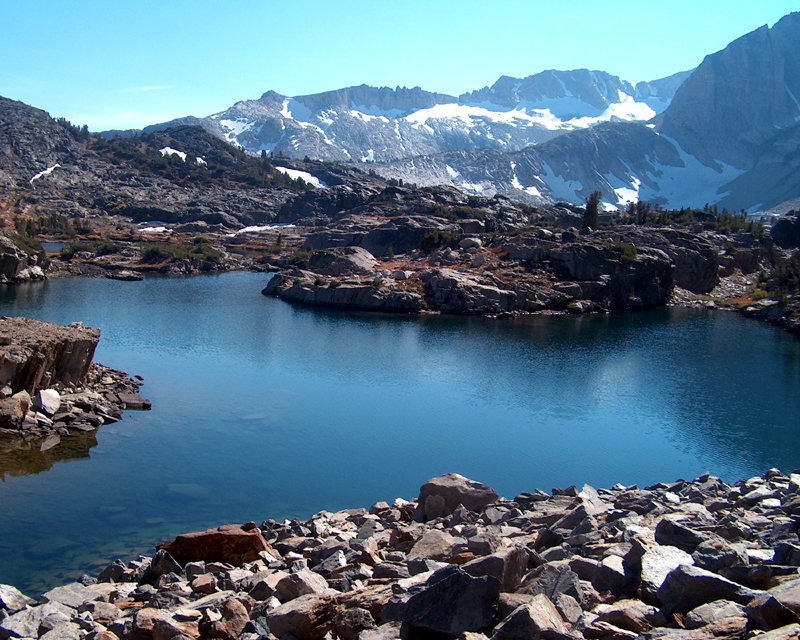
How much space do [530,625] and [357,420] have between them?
24.8 metres

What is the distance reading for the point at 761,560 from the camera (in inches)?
415

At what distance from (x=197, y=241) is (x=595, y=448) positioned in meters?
99.7

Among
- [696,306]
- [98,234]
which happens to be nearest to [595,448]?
[696,306]

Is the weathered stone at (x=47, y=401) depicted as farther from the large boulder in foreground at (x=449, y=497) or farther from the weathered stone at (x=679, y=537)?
the weathered stone at (x=679, y=537)

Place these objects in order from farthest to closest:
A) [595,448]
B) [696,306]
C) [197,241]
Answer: [197,241] → [696,306] → [595,448]

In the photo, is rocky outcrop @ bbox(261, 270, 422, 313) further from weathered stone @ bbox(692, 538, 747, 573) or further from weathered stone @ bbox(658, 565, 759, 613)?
weathered stone @ bbox(658, 565, 759, 613)

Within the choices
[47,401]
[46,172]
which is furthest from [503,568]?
[46,172]

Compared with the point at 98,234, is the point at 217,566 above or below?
below

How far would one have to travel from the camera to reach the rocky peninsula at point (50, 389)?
2714 centimetres

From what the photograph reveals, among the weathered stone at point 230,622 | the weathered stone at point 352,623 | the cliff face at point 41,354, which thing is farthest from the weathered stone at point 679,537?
the cliff face at point 41,354

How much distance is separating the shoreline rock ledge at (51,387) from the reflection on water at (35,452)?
6.2 inches

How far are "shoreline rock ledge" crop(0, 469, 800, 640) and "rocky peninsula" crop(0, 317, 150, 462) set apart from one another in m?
14.4

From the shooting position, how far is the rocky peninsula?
27.1m

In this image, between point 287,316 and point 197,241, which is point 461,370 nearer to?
point 287,316
